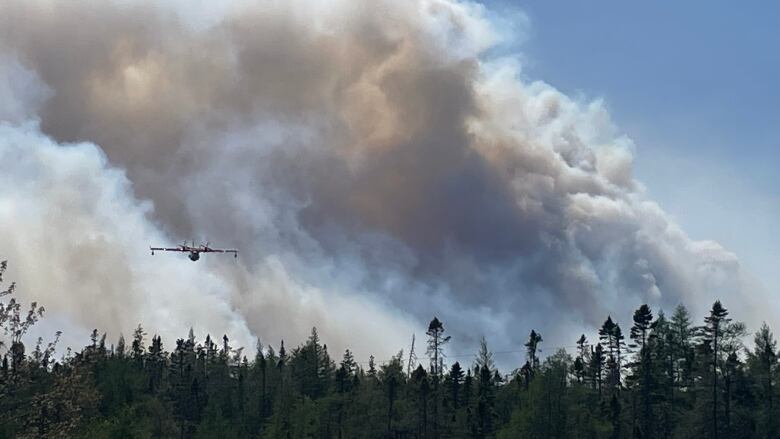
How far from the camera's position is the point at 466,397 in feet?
482

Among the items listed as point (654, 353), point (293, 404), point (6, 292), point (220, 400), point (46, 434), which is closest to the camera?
point (6, 292)

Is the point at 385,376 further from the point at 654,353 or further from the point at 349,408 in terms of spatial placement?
the point at 654,353

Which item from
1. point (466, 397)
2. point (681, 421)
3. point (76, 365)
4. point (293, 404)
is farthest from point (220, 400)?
point (76, 365)

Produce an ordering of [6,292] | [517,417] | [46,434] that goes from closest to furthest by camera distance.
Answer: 1. [6,292]
2. [46,434]
3. [517,417]

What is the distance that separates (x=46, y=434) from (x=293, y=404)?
116 meters

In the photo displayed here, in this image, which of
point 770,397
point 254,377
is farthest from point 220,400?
point 770,397

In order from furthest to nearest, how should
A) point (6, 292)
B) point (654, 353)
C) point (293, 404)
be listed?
point (293, 404) → point (654, 353) → point (6, 292)

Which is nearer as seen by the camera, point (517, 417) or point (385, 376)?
point (517, 417)

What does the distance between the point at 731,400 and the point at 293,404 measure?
67.3 m

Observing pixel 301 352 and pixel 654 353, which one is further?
pixel 301 352

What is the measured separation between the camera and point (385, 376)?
153 meters

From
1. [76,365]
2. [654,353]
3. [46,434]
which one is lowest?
[46,434]

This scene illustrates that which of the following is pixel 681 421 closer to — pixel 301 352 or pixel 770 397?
pixel 770 397

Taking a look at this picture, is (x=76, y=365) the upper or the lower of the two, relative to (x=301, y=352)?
lower
